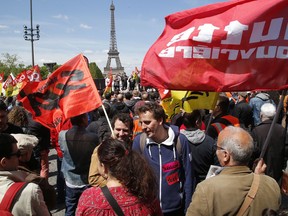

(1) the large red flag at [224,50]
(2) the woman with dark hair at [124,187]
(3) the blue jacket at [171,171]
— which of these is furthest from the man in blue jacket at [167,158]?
(2) the woman with dark hair at [124,187]

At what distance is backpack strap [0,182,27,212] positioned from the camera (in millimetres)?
2320

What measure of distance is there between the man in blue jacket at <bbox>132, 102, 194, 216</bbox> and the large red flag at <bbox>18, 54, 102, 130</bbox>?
1.22 meters

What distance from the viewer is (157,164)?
3.45m

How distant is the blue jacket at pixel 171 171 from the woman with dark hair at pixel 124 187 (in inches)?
40.8

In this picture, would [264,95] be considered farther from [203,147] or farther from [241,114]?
[203,147]

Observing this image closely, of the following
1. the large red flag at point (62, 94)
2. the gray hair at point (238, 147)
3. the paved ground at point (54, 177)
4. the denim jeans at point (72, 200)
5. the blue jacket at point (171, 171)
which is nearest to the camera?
the gray hair at point (238, 147)

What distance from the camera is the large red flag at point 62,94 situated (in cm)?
463

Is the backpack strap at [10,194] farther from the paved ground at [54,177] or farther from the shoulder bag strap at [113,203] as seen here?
the paved ground at [54,177]

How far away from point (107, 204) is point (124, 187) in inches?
6.1

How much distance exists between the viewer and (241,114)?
8.55m

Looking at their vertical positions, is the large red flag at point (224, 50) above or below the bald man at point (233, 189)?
above

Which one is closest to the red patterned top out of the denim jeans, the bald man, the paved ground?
the bald man

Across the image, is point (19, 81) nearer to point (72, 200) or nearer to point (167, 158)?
point (72, 200)

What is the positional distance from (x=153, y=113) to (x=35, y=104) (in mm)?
2103
